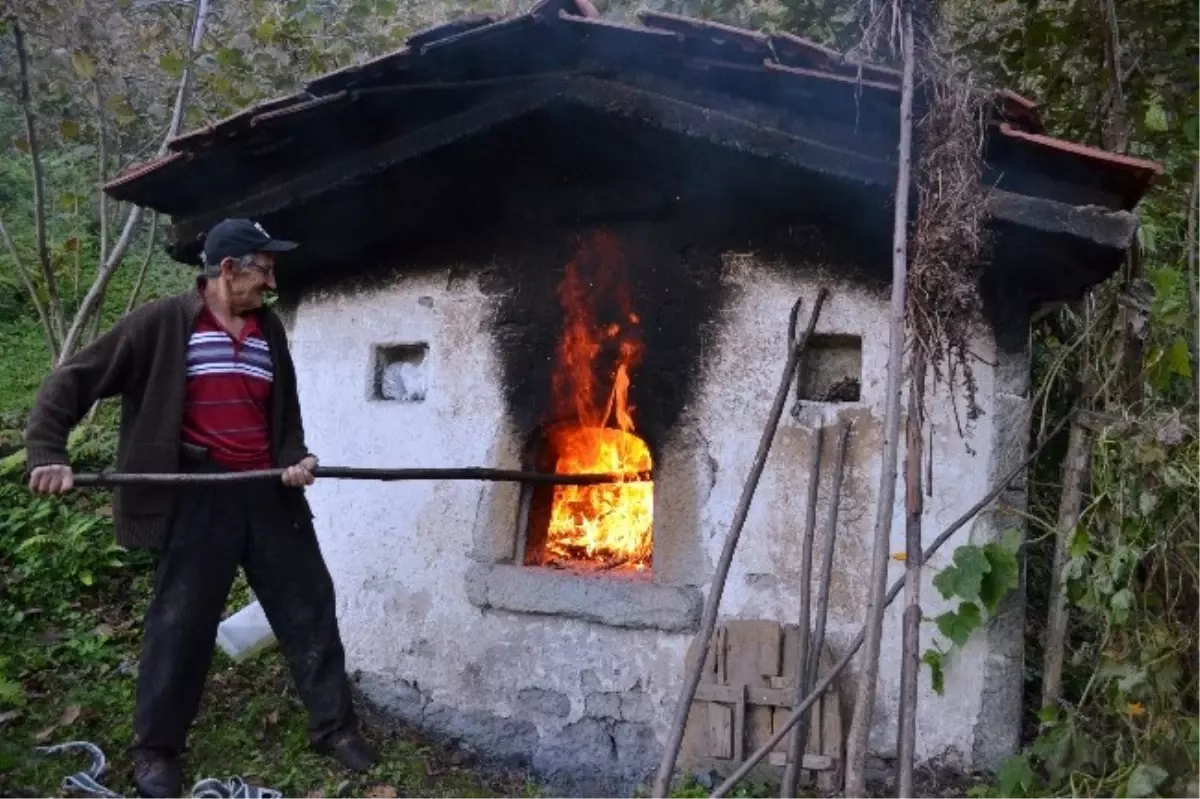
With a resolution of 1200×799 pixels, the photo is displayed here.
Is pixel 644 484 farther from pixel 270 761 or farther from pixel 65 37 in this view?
pixel 65 37

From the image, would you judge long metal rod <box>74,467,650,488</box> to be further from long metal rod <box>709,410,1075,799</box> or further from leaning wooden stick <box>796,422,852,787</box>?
long metal rod <box>709,410,1075,799</box>

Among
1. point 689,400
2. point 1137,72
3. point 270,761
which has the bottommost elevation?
point 270,761

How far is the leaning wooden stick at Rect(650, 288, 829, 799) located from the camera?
331 centimetres

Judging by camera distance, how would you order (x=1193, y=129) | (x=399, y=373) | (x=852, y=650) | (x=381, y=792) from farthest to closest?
1. (x=399, y=373)
2. (x=1193, y=129)
3. (x=381, y=792)
4. (x=852, y=650)

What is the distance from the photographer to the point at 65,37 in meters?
7.12

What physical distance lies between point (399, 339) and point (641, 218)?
1.38 m

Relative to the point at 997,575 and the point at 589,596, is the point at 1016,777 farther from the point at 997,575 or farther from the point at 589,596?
the point at 589,596

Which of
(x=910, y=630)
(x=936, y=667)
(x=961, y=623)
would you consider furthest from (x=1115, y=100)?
(x=910, y=630)

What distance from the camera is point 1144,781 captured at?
3408 millimetres

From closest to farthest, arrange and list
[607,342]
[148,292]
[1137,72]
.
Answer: [607,342]
[1137,72]
[148,292]

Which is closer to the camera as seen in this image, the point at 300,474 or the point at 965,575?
the point at 965,575

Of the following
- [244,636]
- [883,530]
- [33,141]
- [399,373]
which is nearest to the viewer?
[883,530]

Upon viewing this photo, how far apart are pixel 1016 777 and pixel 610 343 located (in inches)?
94.4

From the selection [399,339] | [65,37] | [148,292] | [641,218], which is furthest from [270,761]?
[148,292]
